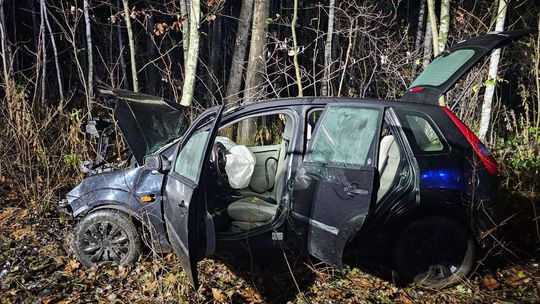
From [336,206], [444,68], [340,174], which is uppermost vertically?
[444,68]

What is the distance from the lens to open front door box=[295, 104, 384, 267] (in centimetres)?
300

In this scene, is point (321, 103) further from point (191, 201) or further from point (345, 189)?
point (191, 201)

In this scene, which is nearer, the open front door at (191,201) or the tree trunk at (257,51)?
the open front door at (191,201)

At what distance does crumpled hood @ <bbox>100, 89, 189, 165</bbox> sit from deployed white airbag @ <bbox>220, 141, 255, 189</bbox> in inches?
25.9

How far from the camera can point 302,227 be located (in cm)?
328

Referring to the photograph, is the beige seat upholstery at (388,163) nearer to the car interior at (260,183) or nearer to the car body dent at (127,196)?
the car interior at (260,183)

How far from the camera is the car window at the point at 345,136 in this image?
3.18m

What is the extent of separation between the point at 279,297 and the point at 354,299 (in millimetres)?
651

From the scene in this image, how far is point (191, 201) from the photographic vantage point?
104 inches

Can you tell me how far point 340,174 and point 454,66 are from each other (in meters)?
1.50

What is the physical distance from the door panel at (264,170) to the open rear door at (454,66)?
1.81 meters

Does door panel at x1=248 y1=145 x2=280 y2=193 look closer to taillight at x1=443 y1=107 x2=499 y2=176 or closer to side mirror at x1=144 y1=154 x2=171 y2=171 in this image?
side mirror at x1=144 y1=154 x2=171 y2=171

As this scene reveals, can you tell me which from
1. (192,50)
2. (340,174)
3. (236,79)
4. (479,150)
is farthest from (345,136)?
(236,79)

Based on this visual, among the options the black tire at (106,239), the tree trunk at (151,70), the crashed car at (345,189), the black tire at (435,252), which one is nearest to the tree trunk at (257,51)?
the crashed car at (345,189)
